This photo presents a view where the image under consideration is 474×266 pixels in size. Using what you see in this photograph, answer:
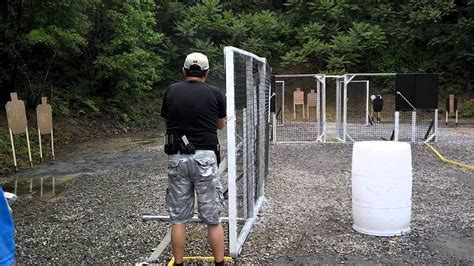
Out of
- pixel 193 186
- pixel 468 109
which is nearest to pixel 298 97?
pixel 468 109

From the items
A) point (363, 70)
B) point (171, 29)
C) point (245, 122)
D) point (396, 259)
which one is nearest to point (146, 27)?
point (171, 29)

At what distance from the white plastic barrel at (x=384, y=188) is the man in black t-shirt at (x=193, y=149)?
6.18 feet

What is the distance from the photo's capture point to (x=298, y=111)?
2319cm

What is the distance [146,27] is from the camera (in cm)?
1809

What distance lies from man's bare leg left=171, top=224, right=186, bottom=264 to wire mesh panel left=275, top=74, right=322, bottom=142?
31.1 ft

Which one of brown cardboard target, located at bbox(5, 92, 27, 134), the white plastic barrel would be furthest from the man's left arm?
brown cardboard target, located at bbox(5, 92, 27, 134)

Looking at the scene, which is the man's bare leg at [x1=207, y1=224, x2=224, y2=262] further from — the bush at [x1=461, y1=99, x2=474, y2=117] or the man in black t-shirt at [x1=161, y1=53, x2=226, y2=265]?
the bush at [x1=461, y1=99, x2=474, y2=117]

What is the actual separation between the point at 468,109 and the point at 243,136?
20.0 m

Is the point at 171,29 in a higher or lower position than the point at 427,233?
higher

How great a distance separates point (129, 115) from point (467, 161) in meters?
12.9

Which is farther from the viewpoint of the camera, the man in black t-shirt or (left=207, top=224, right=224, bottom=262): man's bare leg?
(left=207, top=224, right=224, bottom=262): man's bare leg

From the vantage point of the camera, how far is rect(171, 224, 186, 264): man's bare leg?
3.82 m

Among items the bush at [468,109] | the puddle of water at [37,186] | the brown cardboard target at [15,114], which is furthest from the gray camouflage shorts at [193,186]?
the bush at [468,109]

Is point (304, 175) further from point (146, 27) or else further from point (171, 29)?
point (171, 29)
